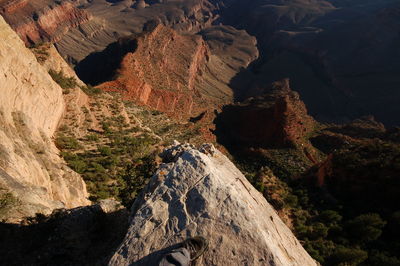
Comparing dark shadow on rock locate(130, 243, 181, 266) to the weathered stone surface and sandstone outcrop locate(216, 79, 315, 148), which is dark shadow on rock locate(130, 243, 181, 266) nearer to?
the weathered stone surface

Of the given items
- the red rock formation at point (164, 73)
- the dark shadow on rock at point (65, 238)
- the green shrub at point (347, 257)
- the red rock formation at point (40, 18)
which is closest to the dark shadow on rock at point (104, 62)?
the red rock formation at point (164, 73)

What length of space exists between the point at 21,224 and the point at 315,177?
1292 inches

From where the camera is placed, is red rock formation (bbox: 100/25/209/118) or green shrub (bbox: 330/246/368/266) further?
red rock formation (bbox: 100/25/209/118)

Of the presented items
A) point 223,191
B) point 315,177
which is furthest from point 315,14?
point 223,191

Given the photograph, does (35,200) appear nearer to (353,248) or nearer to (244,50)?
(353,248)

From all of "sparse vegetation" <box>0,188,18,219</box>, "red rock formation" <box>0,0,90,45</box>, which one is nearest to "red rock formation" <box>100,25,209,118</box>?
"sparse vegetation" <box>0,188,18,219</box>

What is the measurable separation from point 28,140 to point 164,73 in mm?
66412

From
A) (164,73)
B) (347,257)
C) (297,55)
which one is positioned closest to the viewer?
(347,257)

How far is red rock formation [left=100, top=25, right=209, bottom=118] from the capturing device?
2391 inches

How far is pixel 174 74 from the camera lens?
88.5 metres

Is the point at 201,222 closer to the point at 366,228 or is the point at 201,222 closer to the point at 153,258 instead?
the point at 153,258

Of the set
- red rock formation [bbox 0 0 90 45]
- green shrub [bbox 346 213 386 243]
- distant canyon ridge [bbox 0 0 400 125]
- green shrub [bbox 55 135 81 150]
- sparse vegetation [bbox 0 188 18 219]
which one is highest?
sparse vegetation [bbox 0 188 18 219]

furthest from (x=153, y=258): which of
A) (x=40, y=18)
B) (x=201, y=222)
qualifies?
(x=40, y=18)

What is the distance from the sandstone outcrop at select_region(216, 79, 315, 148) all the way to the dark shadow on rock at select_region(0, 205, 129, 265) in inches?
1931
